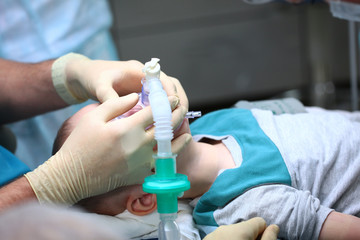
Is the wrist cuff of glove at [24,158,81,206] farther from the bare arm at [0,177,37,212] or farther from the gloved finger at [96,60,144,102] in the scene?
the gloved finger at [96,60,144,102]

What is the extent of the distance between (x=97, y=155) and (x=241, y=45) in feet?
8.00

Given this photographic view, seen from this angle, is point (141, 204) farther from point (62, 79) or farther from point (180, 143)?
point (62, 79)

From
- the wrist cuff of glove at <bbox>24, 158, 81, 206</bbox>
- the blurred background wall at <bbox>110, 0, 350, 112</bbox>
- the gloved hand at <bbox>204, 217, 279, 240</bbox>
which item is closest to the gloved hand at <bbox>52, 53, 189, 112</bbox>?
the wrist cuff of glove at <bbox>24, 158, 81, 206</bbox>

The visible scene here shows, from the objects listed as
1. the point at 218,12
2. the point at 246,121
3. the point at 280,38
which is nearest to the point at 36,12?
the point at 246,121

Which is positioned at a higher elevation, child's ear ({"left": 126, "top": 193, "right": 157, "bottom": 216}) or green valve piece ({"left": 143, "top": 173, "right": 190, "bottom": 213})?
green valve piece ({"left": 143, "top": 173, "right": 190, "bottom": 213})

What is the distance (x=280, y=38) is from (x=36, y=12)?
1941 mm

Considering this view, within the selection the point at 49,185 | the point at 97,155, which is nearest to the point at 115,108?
the point at 97,155

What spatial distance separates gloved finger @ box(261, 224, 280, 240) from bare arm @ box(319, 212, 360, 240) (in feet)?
0.36

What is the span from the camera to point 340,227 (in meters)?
0.94

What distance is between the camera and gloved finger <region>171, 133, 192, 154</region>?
3.04 ft

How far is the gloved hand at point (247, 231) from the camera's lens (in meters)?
0.88

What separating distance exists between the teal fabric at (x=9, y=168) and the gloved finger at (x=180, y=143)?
0.37 metres

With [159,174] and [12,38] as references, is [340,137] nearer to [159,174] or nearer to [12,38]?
[159,174]

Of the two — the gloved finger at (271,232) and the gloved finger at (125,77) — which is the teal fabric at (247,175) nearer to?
the gloved finger at (271,232)
